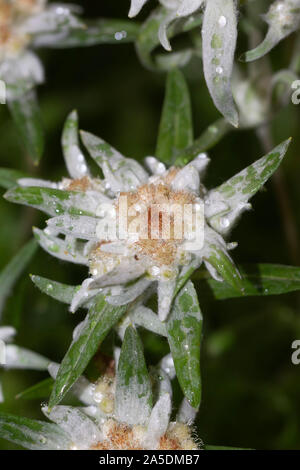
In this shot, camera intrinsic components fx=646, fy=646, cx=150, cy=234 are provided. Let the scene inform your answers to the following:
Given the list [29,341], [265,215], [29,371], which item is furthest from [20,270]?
[265,215]

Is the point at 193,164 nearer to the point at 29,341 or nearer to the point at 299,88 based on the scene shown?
the point at 299,88

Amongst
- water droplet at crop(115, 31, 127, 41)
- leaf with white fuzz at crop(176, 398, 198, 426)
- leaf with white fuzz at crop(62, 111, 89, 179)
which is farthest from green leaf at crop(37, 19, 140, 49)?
leaf with white fuzz at crop(176, 398, 198, 426)

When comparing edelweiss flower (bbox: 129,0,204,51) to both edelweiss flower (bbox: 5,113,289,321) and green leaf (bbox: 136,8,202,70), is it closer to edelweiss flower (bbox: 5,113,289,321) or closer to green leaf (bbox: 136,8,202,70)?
green leaf (bbox: 136,8,202,70)

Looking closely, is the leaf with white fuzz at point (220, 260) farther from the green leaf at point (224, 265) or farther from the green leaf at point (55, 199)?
the green leaf at point (55, 199)

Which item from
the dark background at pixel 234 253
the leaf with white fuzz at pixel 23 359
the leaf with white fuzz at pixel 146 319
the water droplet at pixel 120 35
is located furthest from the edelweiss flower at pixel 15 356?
the water droplet at pixel 120 35

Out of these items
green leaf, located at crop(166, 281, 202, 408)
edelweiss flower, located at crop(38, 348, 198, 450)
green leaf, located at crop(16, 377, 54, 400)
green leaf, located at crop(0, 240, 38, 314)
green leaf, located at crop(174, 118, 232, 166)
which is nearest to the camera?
green leaf, located at crop(166, 281, 202, 408)
